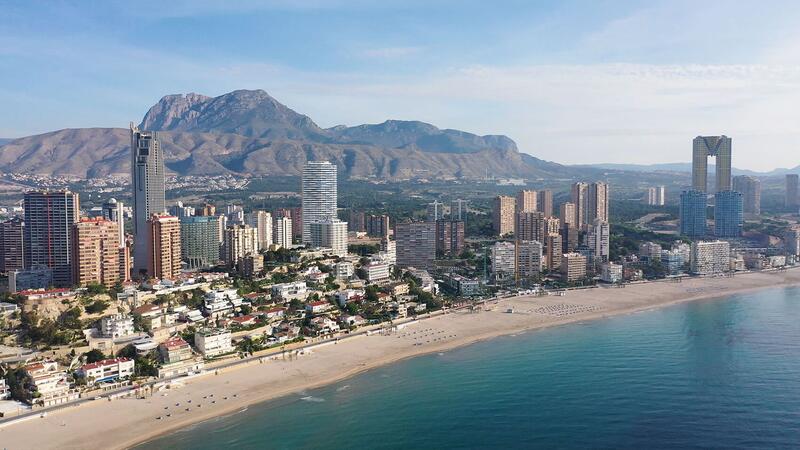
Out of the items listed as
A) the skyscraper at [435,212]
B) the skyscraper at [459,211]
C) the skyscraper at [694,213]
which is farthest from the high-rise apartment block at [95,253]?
the skyscraper at [694,213]

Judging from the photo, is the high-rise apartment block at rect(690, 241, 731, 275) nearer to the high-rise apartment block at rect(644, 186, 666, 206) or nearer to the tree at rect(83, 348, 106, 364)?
the tree at rect(83, 348, 106, 364)

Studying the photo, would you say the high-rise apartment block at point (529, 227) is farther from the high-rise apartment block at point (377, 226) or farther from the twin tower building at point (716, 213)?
the twin tower building at point (716, 213)

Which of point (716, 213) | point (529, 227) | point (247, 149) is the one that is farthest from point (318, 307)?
point (247, 149)

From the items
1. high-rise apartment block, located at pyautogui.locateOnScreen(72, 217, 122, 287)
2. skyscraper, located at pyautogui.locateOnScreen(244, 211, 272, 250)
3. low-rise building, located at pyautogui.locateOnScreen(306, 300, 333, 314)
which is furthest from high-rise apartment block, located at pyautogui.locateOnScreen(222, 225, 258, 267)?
low-rise building, located at pyautogui.locateOnScreen(306, 300, 333, 314)

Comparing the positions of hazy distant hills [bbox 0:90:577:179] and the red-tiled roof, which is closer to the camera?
the red-tiled roof

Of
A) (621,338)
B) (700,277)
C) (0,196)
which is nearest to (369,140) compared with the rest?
(0,196)

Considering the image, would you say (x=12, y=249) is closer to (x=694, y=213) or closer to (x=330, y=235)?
(x=330, y=235)

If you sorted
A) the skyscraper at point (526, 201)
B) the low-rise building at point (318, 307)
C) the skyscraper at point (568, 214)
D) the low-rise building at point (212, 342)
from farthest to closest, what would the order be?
1. the skyscraper at point (526, 201)
2. the skyscraper at point (568, 214)
3. the low-rise building at point (318, 307)
4. the low-rise building at point (212, 342)
